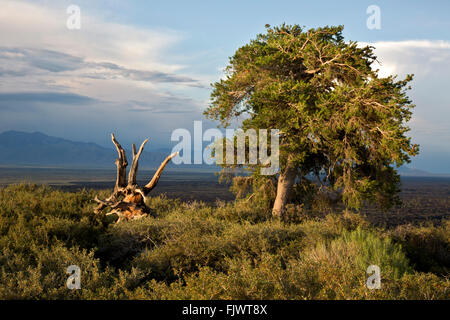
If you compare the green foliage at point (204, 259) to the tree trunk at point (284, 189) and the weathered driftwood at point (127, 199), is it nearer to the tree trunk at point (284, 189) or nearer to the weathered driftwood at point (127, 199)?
the weathered driftwood at point (127, 199)

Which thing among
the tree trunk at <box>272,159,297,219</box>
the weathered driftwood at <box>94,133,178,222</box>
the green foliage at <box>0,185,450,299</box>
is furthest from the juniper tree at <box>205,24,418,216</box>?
the weathered driftwood at <box>94,133,178,222</box>

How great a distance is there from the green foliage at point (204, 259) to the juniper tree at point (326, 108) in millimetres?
2197

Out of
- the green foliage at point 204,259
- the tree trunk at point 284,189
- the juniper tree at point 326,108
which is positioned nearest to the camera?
the green foliage at point 204,259

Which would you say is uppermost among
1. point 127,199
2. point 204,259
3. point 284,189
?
point 284,189

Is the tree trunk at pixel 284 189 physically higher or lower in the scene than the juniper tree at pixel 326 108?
lower

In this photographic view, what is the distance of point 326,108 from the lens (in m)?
11.7

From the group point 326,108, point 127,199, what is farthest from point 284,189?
point 127,199

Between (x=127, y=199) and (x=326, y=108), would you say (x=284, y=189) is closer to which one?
(x=326, y=108)

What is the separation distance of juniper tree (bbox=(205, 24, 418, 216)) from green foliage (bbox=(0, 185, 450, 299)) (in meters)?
2.20

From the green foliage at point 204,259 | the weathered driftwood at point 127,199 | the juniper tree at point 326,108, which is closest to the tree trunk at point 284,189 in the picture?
the juniper tree at point 326,108

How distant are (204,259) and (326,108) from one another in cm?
718

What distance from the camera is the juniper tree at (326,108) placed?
11.5 meters

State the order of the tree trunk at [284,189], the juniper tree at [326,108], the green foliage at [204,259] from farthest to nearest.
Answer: the tree trunk at [284,189]
the juniper tree at [326,108]
the green foliage at [204,259]

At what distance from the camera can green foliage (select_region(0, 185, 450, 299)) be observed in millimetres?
4461
